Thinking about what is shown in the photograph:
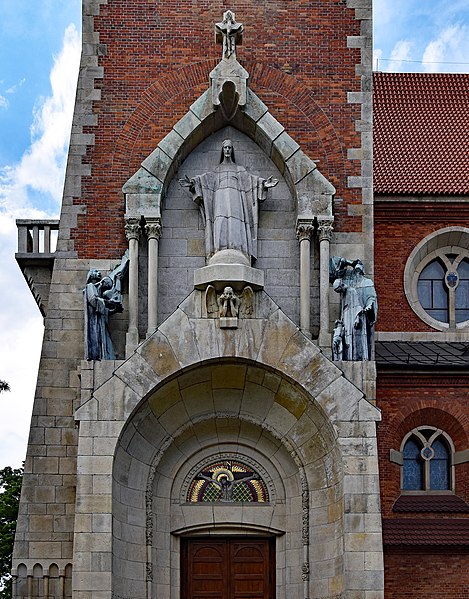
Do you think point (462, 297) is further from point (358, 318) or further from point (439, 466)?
point (358, 318)

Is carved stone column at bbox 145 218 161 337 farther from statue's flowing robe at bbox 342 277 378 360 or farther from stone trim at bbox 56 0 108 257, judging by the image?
statue's flowing robe at bbox 342 277 378 360

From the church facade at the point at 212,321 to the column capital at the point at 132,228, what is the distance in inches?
4.0

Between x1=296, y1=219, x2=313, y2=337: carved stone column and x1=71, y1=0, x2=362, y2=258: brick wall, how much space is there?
2.88 ft

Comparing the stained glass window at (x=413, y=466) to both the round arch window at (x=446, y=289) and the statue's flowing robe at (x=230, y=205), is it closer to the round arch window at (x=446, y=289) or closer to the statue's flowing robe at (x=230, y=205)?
the round arch window at (x=446, y=289)

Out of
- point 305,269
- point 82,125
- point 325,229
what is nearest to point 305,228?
point 325,229

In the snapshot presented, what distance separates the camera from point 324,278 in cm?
2236

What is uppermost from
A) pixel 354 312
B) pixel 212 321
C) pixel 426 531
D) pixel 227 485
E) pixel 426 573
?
pixel 354 312

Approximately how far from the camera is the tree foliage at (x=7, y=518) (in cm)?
3391

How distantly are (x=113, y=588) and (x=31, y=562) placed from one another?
6.62 ft

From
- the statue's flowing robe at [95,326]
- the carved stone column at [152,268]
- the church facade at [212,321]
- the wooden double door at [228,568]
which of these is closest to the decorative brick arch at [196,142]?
the church facade at [212,321]

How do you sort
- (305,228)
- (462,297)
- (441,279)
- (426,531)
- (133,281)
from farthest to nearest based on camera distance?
Result: (441,279) < (462,297) < (426,531) < (305,228) < (133,281)

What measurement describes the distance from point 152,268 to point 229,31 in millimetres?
4370

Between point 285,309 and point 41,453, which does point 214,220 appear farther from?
point 41,453

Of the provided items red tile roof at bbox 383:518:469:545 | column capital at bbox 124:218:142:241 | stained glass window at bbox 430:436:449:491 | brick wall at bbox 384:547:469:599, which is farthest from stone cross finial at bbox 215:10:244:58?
brick wall at bbox 384:547:469:599
